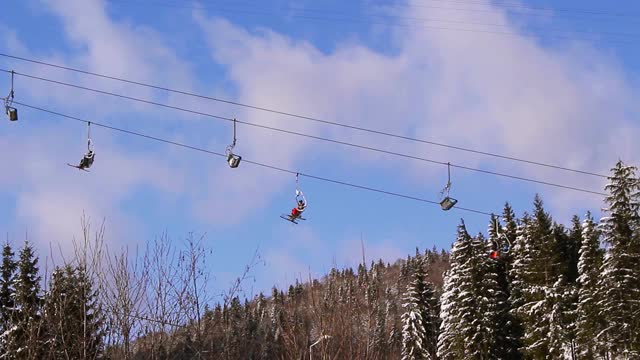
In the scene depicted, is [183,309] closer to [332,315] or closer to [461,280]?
[332,315]

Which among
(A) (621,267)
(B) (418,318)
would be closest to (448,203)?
(A) (621,267)

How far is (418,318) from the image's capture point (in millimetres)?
50125

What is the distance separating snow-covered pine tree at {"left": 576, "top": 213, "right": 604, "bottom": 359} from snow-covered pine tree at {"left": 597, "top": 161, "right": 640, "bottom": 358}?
0.85 metres

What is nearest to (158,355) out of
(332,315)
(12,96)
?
(332,315)

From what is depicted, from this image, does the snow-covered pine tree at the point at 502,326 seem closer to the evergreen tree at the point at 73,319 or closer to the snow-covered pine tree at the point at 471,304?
the snow-covered pine tree at the point at 471,304

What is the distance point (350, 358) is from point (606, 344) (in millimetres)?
27284

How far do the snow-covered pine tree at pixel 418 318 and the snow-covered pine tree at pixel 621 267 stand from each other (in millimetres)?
12162

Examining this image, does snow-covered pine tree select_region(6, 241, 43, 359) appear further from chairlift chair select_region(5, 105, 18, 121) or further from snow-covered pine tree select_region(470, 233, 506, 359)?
snow-covered pine tree select_region(470, 233, 506, 359)

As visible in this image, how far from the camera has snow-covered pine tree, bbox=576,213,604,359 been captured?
41281 mm

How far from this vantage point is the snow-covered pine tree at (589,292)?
41.3 meters

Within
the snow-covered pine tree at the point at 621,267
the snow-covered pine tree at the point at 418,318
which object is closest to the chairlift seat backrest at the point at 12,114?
the snow-covered pine tree at the point at 621,267

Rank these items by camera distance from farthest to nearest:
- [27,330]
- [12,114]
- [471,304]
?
[471,304] < [27,330] < [12,114]

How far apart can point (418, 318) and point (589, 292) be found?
11001mm

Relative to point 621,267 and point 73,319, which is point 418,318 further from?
point 73,319
